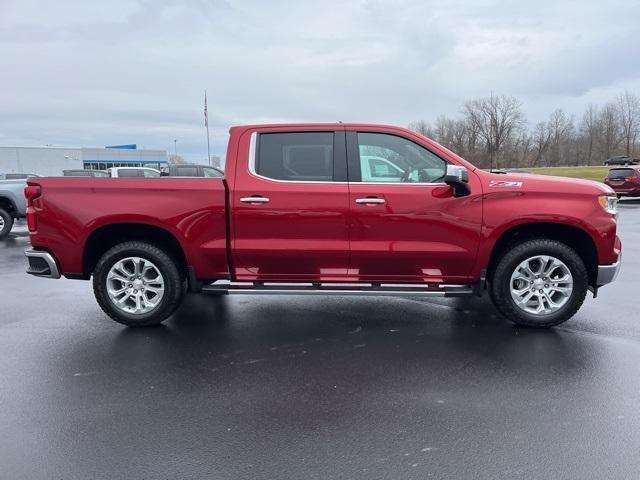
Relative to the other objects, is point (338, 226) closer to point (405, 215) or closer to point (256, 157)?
point (405, 215)

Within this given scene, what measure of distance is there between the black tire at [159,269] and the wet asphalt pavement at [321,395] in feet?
0.63

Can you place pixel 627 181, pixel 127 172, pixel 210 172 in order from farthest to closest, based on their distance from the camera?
1. pixel 627 181
2. pixel 210 172
3. pixel 127 172

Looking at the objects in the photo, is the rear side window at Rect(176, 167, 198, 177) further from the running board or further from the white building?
the white building

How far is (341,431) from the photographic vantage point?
3.00 metres

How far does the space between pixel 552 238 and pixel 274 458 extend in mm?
3582

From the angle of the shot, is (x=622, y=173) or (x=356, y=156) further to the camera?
(x=622, y=173)

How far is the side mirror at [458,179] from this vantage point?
14.5 ft

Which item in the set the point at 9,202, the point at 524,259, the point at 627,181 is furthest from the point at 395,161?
the point at 627,181

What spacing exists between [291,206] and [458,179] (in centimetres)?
→ 159

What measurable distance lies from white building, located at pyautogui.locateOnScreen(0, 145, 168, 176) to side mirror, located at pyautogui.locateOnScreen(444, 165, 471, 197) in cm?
5684

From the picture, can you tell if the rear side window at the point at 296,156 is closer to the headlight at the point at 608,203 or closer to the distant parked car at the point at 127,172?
the headlight at the point at 608,203

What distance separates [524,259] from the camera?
466cm

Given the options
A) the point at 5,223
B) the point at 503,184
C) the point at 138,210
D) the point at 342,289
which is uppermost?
the point at 503,184

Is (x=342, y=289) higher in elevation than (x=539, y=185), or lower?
lower
